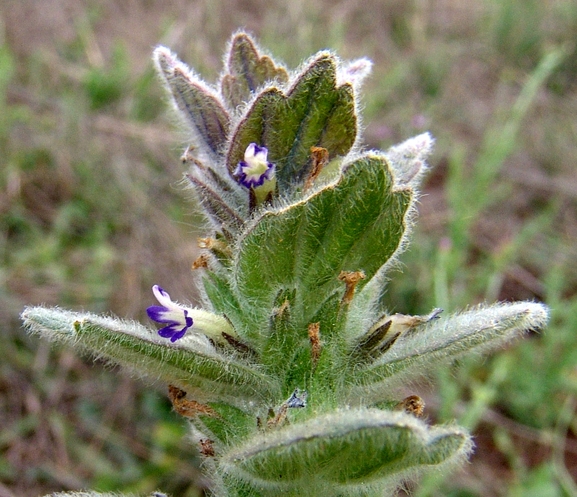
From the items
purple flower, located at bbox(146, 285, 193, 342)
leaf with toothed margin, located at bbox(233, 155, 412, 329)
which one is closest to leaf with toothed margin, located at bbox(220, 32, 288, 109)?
Answer: leaf with toothed margin, located at bbox(233, 155, 412, 329)

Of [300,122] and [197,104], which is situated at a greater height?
[197,104]

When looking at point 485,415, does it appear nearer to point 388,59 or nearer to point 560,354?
point 560,354

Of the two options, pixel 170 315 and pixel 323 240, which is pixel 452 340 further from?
pixel 170 315

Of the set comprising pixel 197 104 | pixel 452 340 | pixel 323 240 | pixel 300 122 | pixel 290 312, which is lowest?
pixel 452 340

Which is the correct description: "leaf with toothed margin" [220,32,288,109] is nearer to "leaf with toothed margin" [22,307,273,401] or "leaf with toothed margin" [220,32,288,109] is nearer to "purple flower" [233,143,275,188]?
"purple flower" [233,143,275,188]

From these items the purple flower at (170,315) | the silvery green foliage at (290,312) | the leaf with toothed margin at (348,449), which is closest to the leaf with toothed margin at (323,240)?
the silvery green foliage at (290,312)

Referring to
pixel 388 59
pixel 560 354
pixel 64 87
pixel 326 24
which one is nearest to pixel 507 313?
pixel 560 354

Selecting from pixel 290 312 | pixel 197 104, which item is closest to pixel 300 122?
pixel 197 104
